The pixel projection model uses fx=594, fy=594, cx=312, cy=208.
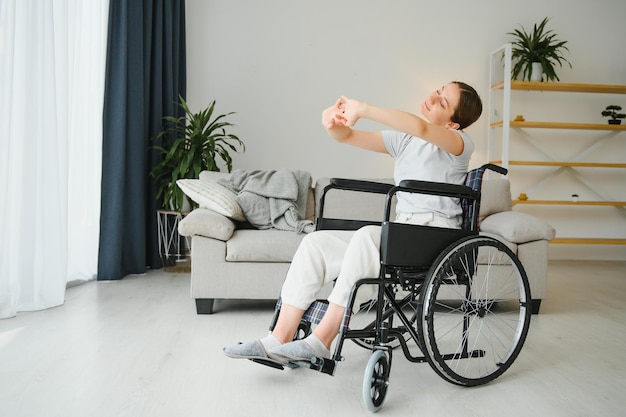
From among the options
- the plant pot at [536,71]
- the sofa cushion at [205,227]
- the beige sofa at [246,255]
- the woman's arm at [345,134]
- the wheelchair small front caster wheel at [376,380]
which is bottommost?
the wheelchair small front caster wheel at [376,380]

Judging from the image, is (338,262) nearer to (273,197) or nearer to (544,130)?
(273,197)

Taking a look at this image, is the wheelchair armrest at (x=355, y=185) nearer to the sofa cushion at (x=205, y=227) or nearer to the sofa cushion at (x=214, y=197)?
the sofa cushion at (x=205, y=227)

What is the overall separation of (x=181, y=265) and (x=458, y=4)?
308 centimetres

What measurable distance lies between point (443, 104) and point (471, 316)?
2.29ft

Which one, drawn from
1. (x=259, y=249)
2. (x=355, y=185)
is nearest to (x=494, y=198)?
(x=259, y=249)

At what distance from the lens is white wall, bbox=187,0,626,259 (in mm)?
4641

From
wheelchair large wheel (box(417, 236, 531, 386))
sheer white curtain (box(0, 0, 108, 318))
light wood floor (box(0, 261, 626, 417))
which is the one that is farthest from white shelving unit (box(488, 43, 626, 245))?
sheer white curtain (box(0, 0, 108, 318))

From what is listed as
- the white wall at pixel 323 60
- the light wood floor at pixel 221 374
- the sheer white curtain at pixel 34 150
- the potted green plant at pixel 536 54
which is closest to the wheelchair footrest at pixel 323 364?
the light wood floor at pixel 221 374

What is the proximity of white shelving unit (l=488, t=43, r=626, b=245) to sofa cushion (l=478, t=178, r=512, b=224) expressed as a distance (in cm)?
140

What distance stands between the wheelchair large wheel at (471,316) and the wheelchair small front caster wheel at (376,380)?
4.9 inches

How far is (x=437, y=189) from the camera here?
167 centimetres

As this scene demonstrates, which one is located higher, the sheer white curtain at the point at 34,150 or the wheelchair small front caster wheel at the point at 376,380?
the sheer white curtain at the point at 34,150

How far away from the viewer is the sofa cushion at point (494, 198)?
10.6 ft

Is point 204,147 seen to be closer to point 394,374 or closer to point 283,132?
point 283,132
